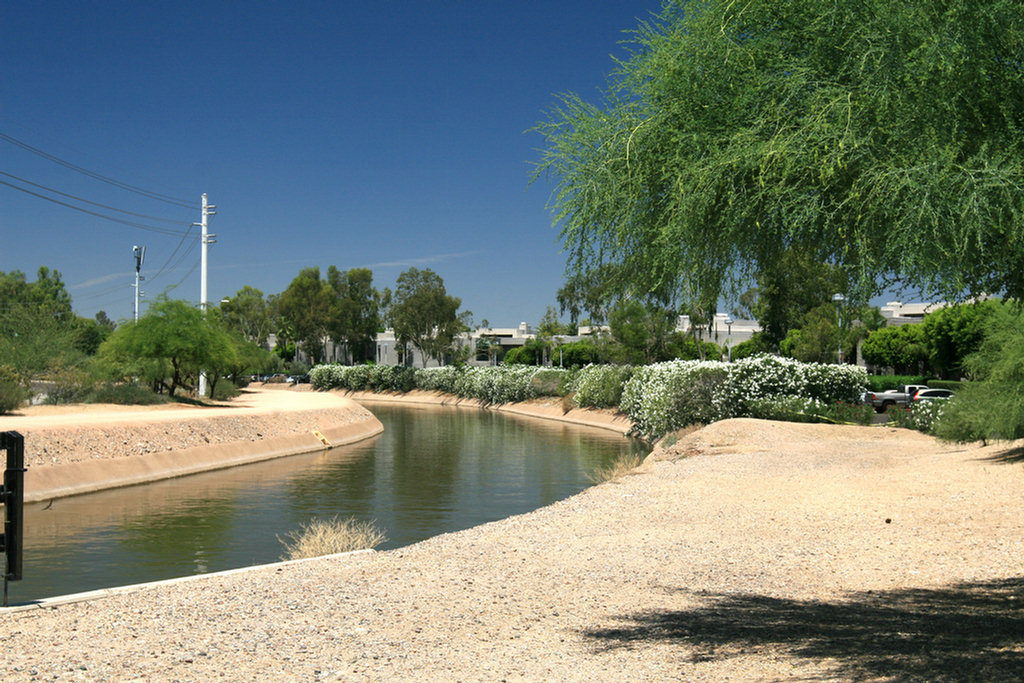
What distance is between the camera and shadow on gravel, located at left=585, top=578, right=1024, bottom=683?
6.32m

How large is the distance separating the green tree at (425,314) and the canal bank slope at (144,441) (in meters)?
51.5

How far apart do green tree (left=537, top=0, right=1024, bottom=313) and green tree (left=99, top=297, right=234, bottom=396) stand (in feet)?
131

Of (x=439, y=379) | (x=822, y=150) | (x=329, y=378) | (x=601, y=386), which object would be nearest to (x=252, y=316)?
(x=329, y=378)

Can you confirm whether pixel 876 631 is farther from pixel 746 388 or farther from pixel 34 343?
pixel 34 343

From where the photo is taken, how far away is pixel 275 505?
23469mm

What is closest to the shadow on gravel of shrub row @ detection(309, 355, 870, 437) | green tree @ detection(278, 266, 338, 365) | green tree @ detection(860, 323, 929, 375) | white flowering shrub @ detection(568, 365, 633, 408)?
shrub row @ detection(309, 355, 870, 437)

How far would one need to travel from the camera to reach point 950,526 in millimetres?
12852

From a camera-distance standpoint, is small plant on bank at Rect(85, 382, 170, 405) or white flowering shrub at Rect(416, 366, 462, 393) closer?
small plant on bank at Rect(85, 382, 170, 405)

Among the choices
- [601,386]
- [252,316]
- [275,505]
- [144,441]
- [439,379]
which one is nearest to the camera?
[275,505]

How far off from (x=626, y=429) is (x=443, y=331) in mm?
51207

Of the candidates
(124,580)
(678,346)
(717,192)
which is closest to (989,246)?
(717,192)

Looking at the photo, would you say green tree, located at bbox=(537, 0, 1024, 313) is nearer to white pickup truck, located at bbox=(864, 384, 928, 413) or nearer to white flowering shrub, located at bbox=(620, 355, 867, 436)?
white flowering shrub, located at bbox=(620, 355, 867, 436)

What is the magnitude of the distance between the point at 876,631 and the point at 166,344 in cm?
4168

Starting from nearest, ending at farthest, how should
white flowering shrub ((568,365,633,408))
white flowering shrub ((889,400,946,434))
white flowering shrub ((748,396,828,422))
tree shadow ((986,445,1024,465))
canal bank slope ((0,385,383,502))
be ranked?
tree shadow ((986,445,1024,465)), canal bank slope ((0,385,383,502)), white flowering shrub ((889,400,946,434)), white flowering shrub ((748,396,828,422)), white flowering shrub ((568,365,633,408))
